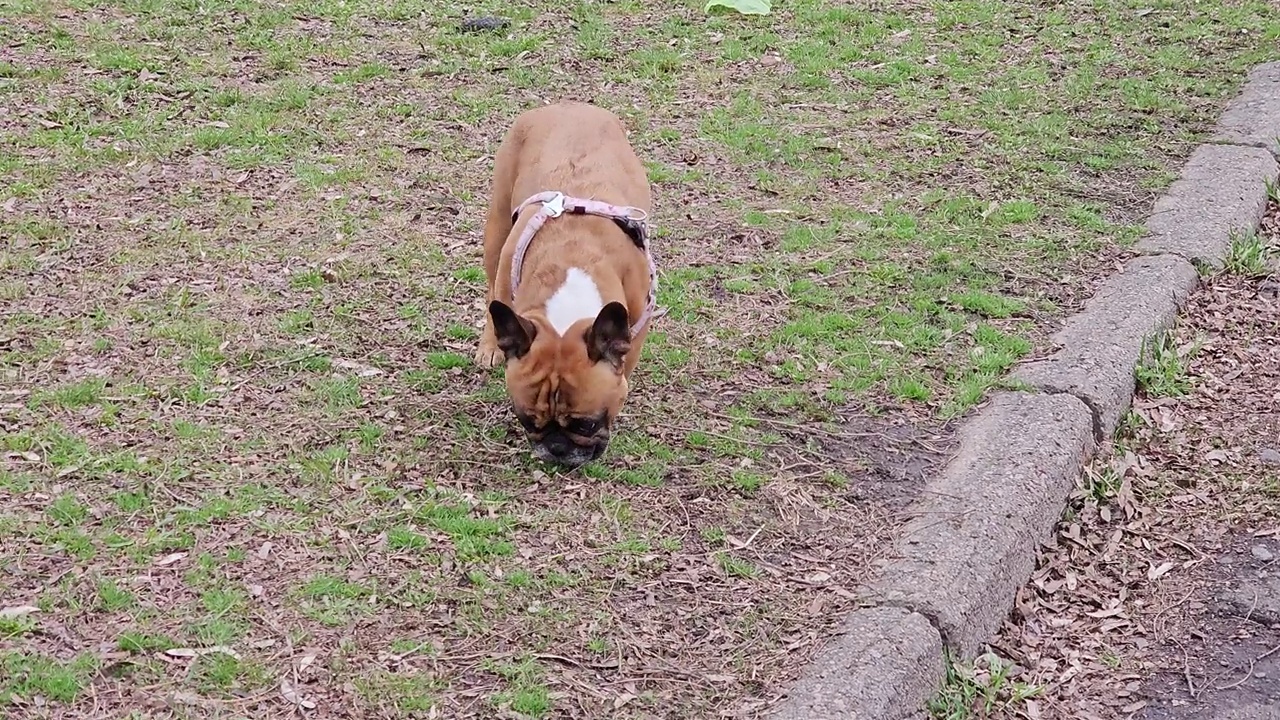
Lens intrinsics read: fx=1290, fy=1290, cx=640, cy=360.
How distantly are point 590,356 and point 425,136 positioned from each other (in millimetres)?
3996

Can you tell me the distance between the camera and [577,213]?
17.9 ft

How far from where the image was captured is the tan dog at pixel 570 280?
5.09 m

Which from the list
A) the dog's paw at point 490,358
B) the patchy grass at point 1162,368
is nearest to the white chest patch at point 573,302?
the dog's paw at point 490,358

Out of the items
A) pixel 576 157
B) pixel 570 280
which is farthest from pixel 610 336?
pixel 576 157

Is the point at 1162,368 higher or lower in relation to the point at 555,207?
lower

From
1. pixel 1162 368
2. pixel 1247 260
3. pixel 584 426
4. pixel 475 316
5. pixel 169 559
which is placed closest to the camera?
pixel 169 559

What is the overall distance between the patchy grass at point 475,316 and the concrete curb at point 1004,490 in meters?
0.16

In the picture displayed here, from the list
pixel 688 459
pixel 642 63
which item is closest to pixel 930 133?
pixel 642 63

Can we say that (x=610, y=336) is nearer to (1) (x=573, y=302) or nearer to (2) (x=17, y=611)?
(1) (x=573, y=302)

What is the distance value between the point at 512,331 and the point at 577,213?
69cm

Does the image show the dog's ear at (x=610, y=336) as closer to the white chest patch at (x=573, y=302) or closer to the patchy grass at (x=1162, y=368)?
the white chest patch at (x=573, y=302)

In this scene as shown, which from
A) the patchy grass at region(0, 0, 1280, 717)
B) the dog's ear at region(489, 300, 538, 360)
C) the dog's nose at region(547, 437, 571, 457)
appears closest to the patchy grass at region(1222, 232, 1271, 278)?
the patchy grass at region(0, 0, 1280, 717)

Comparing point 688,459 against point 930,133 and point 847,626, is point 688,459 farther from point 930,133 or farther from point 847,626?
point 930,133

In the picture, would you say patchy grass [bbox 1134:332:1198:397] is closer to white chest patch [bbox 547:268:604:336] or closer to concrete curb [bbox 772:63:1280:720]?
concrete curb [bbox 772:63:1280:720]
